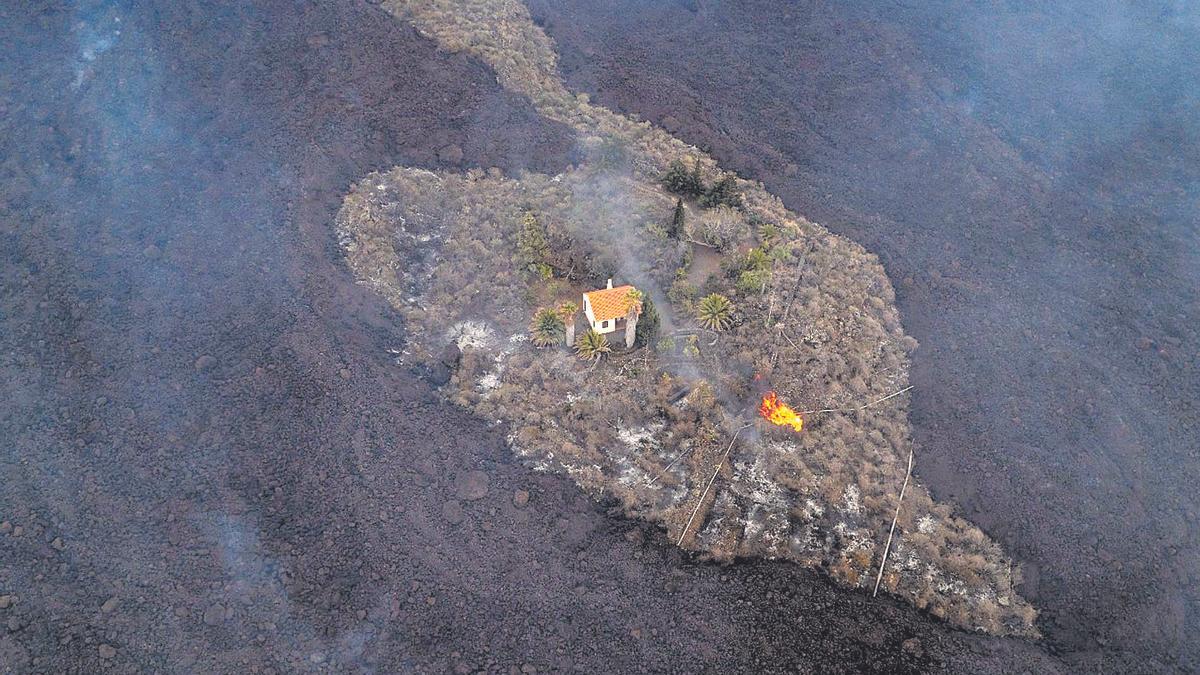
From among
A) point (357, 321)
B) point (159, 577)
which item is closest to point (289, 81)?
point (357, 321)

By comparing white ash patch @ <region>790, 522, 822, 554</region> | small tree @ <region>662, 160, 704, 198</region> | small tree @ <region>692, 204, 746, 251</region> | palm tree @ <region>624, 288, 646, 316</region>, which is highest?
small tree @ <region>662, 160, 704, 198</region>

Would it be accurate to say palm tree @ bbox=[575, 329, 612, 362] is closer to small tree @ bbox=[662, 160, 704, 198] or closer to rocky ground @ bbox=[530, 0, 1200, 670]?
small tree @ bbox=[662, 160, 704, 198]

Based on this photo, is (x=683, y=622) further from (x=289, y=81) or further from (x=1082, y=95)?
(x=1082, y=95)

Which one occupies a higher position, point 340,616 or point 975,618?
point 975,618

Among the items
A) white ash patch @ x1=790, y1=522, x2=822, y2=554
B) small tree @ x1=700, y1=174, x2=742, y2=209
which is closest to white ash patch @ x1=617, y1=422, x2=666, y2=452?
white ash patch @ x1=790, y1=522, x2=822, y2=554

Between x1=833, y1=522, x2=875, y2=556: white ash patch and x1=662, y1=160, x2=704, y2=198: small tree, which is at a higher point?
x1=662, y1=160, x2=704, y2=198: small tree

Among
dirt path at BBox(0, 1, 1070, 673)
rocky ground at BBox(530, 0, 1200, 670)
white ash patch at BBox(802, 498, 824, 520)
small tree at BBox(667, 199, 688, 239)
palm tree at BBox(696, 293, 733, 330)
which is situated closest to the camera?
dirt path at BBox(0, 1, 1070, 673)
